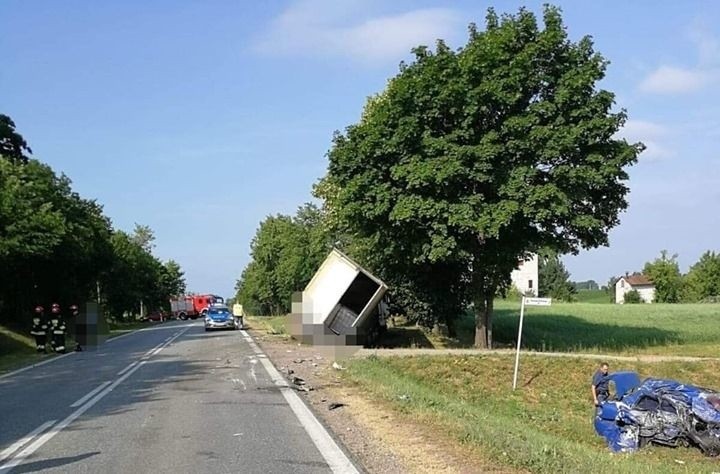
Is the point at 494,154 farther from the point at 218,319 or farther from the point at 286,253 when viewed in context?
the point at 286,253

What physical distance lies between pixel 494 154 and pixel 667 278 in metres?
103

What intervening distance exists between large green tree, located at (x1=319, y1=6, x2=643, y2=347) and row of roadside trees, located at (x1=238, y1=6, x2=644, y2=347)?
41 mm

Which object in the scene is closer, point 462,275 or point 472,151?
point 472,151

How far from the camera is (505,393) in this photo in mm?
21875

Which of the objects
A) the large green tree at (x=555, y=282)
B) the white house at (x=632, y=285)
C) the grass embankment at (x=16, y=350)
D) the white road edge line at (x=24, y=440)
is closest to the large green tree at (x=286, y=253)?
the grass embankment at (x=16, y=350)

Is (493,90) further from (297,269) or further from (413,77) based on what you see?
(297,269)

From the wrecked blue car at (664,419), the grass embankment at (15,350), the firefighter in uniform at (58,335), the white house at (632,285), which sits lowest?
the wrecked blue car at (664,419)

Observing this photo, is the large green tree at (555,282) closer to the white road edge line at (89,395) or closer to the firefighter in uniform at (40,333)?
the firefighter in uniform at (40,333)

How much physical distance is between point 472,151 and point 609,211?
19.1ft

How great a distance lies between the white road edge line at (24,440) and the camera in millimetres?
9025

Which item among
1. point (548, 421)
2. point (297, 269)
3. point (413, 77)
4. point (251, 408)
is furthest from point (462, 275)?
point (297, 269)

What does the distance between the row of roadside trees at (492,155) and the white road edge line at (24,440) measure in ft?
52.4

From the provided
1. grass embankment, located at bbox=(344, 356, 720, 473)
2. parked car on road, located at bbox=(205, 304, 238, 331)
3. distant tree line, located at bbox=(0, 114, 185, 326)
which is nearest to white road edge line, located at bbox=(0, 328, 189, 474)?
grass embankment, located at bbox=(344, 356, 720, 473)

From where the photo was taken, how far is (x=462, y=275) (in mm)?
31906
